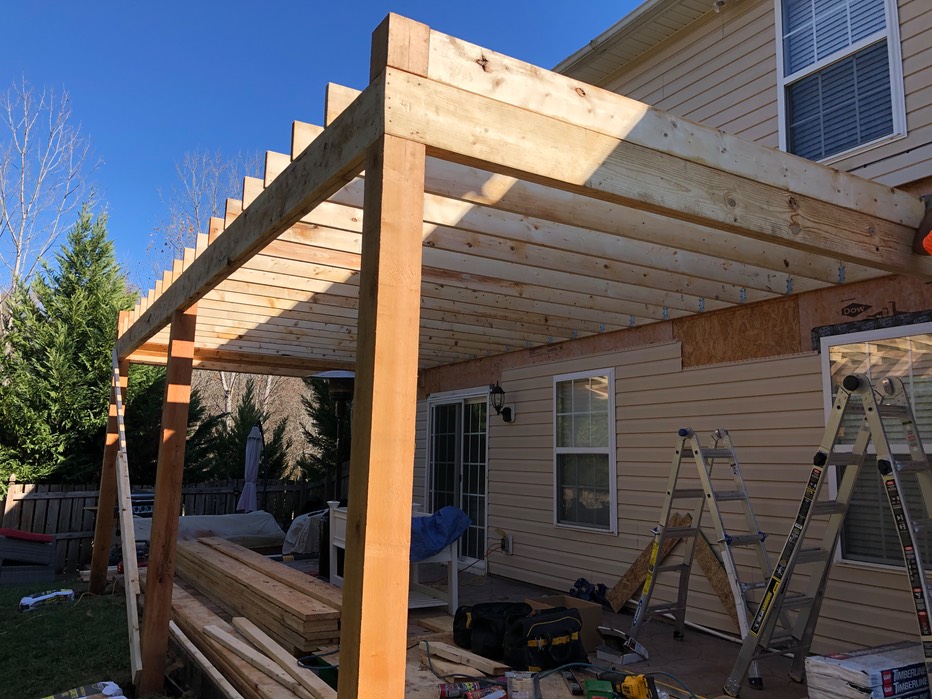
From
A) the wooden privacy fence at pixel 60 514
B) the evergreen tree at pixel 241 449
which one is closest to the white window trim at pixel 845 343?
the wooden privacy fence at pixel 60 514

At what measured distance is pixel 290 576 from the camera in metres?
5.73

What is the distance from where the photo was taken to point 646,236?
10.9 feet

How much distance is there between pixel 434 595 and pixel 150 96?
849 inches

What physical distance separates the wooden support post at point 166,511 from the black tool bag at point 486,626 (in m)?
1.96

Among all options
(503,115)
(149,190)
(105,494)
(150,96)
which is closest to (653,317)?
(503,115)

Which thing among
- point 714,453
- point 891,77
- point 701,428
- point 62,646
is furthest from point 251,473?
point 891,77

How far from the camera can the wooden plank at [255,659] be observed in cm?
364

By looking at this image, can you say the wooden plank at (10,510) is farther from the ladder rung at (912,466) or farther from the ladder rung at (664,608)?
the ladder rung at (912,466)

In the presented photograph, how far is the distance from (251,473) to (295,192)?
830 cm

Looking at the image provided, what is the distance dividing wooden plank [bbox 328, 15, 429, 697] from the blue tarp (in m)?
3.63

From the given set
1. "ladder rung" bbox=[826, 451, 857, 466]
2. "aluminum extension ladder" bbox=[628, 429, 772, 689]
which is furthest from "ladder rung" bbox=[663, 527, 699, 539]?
"ladder rung" bbox=[826, 451, 857, 466]

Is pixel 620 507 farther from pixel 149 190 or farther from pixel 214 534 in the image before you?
pixel 149 190

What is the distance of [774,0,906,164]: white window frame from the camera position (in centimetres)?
437

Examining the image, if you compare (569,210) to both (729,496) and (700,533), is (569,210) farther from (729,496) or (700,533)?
(700,533)
